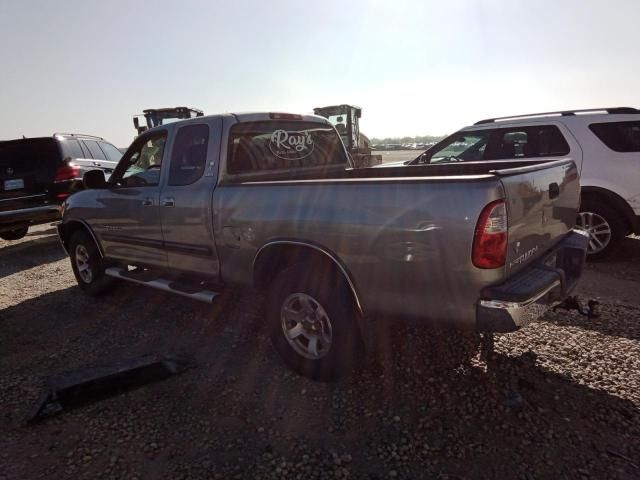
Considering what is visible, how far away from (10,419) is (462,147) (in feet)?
20.5

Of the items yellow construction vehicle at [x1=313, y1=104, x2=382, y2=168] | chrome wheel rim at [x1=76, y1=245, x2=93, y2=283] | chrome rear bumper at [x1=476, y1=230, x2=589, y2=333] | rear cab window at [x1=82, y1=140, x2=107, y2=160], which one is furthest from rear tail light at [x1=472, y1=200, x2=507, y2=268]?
yellow construction vehicle at [x1=313, y1=104, x2=382, y2=168]

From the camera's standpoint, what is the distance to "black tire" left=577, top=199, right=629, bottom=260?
17.7ft

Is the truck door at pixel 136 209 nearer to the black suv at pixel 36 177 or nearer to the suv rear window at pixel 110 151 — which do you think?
the black suv at pixel 36 177

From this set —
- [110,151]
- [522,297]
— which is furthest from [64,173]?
[522,297]

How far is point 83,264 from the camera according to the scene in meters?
5.33

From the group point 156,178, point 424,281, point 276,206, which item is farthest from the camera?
point 156,178

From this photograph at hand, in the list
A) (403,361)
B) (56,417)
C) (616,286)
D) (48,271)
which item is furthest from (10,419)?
(616,286)

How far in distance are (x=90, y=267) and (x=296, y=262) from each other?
134 inches

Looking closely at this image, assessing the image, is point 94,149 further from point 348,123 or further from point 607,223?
point 348,123

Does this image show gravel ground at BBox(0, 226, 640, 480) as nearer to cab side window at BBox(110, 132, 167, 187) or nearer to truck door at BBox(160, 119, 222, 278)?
truck door at BBox(160, 119, 222, 278)

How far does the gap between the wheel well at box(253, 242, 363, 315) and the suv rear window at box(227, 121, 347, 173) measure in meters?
0.90

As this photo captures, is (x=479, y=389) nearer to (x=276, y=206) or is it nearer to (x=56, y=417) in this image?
(x=276, y=206)

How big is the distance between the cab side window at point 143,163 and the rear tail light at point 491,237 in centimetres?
312

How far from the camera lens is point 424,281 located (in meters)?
2.45
